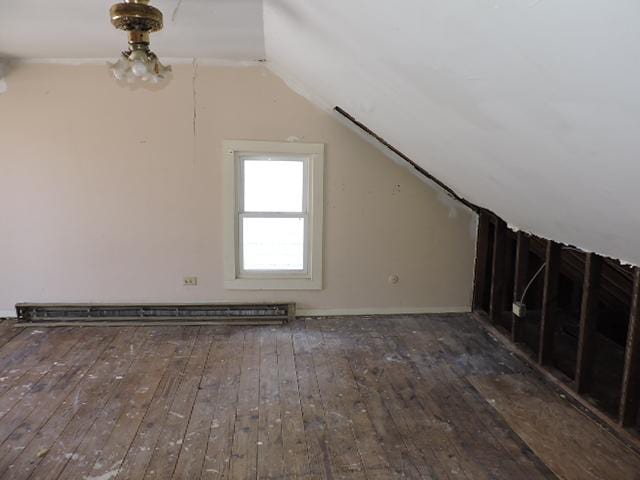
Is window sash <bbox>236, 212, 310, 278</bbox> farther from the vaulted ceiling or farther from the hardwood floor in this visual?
the vaulted ceiling

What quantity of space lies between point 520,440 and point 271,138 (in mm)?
2800

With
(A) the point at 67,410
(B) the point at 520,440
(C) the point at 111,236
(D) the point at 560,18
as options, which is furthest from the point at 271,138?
(D) the point at 560,18

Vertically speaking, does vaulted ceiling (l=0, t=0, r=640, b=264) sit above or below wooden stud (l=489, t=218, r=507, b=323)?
above

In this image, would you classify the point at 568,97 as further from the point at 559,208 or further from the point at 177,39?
the point at 177,39

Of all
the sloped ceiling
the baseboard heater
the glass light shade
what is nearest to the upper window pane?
the baseboard heater

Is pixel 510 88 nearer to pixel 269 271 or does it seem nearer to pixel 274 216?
pixel 274 216

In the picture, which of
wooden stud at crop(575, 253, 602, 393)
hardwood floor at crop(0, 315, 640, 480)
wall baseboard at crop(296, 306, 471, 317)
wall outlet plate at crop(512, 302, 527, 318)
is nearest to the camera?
hardwood floor at crop(0, 315, 640, 480)

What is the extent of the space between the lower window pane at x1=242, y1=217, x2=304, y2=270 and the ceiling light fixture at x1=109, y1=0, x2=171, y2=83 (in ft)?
6.51

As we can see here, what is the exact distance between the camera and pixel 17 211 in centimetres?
385

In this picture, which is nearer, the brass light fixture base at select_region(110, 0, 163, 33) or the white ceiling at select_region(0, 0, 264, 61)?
the brass light fixture base at select_region(110, 0, 163, 33)

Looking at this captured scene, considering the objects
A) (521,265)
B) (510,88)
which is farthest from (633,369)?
(510,88)

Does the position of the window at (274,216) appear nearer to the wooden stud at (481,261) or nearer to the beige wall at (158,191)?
the beige wall at (158,191)

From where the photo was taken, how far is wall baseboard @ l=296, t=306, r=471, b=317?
4.18 m

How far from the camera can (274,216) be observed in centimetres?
405
